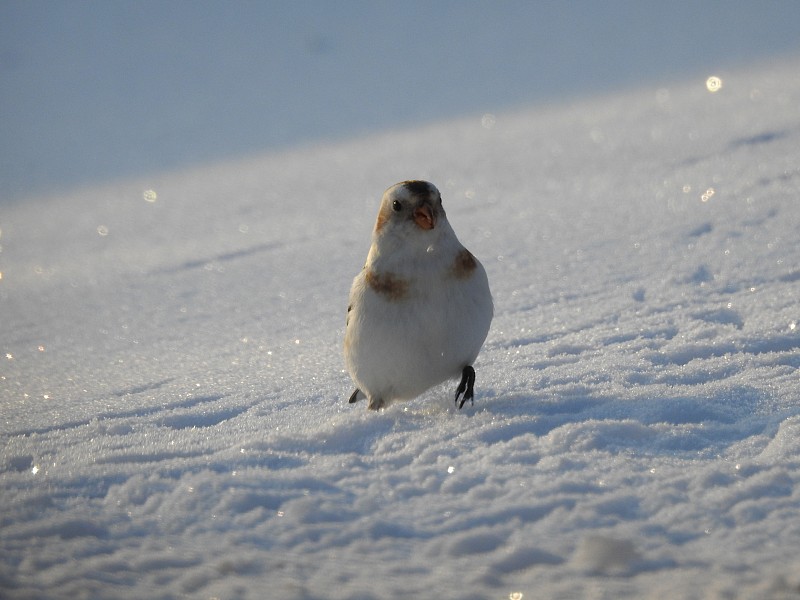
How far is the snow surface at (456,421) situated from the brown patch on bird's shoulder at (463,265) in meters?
0.45

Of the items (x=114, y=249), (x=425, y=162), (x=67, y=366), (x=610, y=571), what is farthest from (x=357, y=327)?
(x=425, y=162)

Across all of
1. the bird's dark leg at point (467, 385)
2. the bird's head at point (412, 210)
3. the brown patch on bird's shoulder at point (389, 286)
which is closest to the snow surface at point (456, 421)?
the bird's dark leg at point (467, 385)

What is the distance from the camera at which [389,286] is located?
2.98 m

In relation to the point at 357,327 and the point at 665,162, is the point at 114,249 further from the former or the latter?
the point at 357,327

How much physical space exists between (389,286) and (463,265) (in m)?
0.26

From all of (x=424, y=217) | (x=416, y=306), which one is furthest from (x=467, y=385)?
(x=424, y=217)

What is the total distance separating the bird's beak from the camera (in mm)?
2994

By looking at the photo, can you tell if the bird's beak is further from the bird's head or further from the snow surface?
the snow surface

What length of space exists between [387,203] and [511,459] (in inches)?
42.4

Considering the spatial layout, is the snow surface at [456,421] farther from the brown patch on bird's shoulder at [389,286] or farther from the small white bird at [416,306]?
the brown patch on bird's shoulder at [389,286]

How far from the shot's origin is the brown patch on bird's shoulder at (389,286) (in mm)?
2963

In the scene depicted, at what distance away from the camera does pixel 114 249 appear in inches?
330

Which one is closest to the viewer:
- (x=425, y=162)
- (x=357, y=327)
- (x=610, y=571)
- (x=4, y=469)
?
(x=610, y=571)

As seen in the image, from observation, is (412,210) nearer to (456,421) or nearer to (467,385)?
(467,385)
